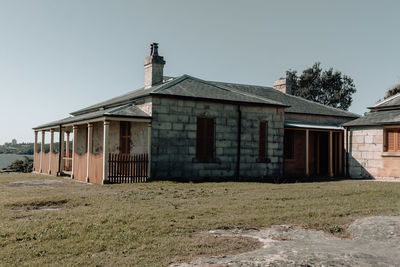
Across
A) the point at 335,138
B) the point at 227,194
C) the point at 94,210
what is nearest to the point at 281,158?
the point at 335,138

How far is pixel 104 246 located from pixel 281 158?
52.1 feet

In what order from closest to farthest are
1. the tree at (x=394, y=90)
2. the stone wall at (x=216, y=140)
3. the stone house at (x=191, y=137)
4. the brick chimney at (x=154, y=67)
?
the stone house at (x=191, y=137)
the stone wall at (x=216, y=140)
the brick chimney at (x=154, y=67)
the tree at (x=394, y=90)

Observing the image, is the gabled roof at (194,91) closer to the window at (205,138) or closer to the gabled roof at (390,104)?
the window at (205,138)

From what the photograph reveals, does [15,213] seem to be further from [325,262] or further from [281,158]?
[281,158]

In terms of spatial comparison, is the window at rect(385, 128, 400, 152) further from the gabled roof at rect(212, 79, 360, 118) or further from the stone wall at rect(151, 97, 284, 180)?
the gabled roof at rect(212, 79, 360, 118)

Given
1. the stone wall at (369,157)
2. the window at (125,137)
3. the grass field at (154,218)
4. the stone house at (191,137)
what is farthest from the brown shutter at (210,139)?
the stone wall at (369,157)

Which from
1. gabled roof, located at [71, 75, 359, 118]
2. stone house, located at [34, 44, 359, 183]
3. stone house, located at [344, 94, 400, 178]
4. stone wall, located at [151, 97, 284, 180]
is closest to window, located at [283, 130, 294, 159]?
stone house, located at [34, 44, 359, 183]

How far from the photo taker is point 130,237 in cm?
747

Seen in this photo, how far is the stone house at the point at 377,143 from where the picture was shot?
2023 centimetres

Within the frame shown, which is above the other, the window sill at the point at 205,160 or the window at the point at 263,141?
the window at the point at 263,141

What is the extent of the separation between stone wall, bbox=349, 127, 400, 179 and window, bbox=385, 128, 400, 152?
27 centimetres

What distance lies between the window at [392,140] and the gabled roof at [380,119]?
1.67 feet

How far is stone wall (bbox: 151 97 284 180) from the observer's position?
1847 cm

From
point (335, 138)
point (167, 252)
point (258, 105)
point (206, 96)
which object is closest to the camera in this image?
point (167, 252)
